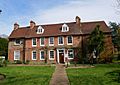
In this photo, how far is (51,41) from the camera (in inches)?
1978

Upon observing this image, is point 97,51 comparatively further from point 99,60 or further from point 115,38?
point 115,38

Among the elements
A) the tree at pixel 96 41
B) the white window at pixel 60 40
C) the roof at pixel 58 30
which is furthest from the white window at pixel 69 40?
the tree at pixel 96 41

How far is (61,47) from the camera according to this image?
48938 millimetres

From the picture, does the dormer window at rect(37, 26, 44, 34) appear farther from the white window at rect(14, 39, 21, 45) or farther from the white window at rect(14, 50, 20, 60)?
the white window at rect(14, 50, 20, 60)

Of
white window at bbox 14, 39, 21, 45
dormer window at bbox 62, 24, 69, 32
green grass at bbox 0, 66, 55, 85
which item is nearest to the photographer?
green grass at bbox 0, 66, 55, 85

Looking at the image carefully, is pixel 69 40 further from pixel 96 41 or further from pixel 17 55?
pixel 17 55

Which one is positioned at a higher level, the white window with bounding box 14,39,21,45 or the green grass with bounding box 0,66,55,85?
the white window with bounding box 14,39,21,45

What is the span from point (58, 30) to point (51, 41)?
301 centimetres

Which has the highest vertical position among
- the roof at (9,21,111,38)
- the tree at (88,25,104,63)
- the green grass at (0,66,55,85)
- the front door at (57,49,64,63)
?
the roof at (9,21,111,38)

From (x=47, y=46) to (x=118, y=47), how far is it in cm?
2555

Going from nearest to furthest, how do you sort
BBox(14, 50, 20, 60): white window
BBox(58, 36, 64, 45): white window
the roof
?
the roof → BBox(58, 36, 64, 45): white window → BBox(14, 50, 20, 60): white window

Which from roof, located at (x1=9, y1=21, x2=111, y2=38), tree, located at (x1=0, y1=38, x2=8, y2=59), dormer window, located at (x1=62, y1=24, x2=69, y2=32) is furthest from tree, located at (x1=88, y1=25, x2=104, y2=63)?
tree, located at (x1=0, y1=38, x2=8, y2=59)

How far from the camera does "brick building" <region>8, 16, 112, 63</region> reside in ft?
159

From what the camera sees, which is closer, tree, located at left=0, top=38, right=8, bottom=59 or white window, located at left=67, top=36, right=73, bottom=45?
white window, located at left=67, top=36, right=73, bottom=45
